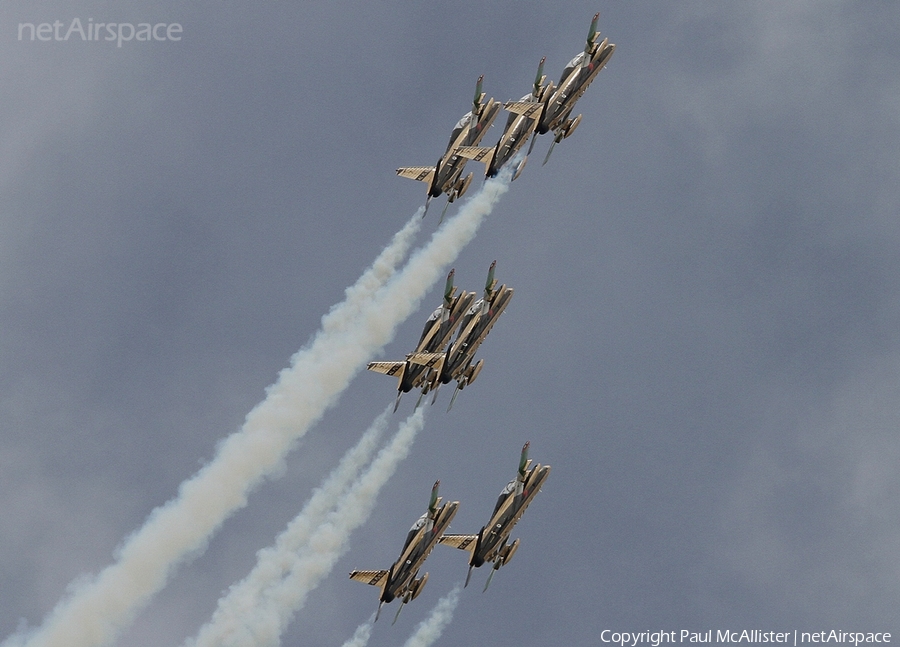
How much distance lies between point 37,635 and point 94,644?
183 inches

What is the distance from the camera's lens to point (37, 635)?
7761 inches

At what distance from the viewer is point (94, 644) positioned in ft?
651
